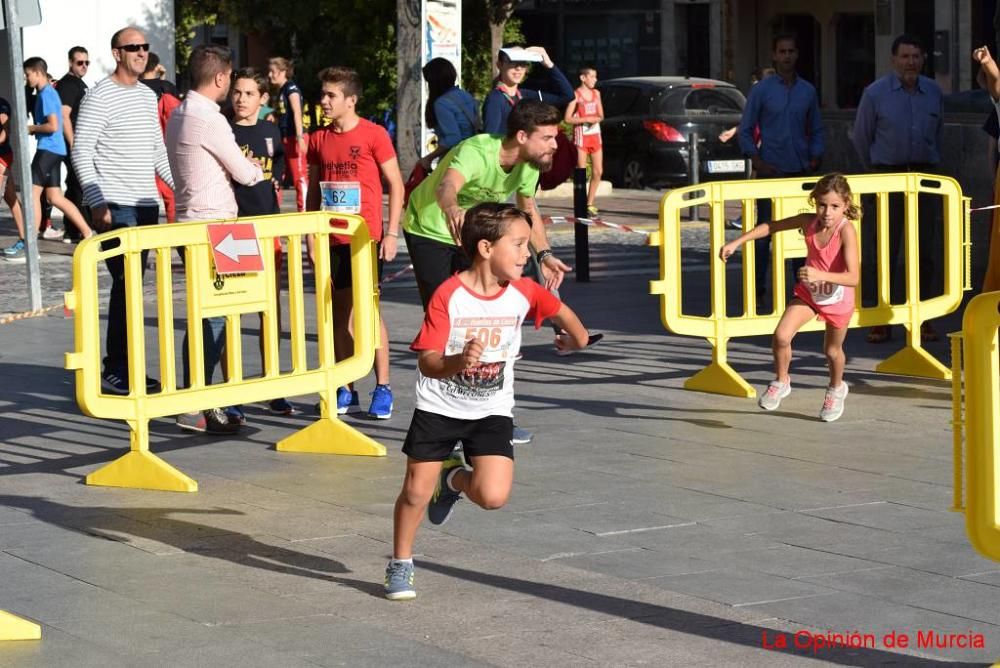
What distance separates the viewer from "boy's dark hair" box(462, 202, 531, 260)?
618cm

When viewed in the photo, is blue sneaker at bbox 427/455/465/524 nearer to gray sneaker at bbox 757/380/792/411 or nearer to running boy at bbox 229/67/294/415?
running boy at bbox 229/67/294/415

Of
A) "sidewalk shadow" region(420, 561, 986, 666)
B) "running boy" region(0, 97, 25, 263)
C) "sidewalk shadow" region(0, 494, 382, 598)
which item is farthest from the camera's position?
"running boy" region(0, 97, 25, 263)

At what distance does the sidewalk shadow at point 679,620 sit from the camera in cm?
544

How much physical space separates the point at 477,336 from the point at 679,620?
3.81ft

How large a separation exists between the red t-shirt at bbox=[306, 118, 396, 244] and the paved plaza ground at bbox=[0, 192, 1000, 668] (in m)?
1.14

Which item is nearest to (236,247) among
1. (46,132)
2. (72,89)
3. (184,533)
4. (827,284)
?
(184,533)

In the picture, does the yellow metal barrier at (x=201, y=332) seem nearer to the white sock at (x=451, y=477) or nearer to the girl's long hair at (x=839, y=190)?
the white sock at (x=451, y=477)

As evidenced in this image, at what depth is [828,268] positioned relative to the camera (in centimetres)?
961

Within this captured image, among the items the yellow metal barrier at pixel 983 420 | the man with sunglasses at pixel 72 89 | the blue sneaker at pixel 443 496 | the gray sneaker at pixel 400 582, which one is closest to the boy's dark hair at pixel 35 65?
the man with sunglasses at pixel 72 89

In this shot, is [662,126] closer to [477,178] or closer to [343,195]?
[343,195]

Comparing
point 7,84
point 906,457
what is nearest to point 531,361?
point 906,457

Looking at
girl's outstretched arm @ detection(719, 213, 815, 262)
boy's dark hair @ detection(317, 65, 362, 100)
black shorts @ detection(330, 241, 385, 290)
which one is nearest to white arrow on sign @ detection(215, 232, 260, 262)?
black shorts @ detection(330, 241, 385, 290)

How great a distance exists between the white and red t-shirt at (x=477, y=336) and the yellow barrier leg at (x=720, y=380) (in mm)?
4003

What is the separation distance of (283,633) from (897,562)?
2189 mm
